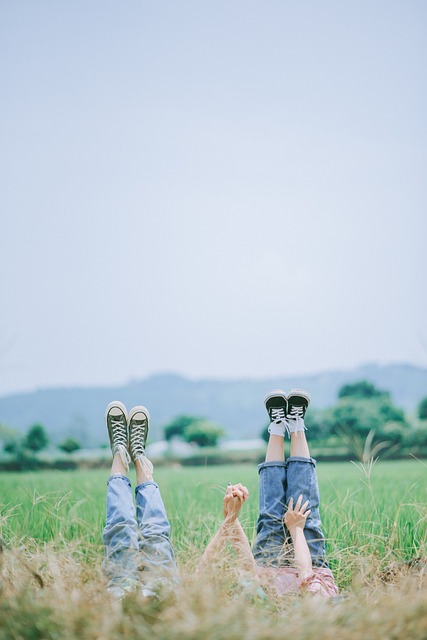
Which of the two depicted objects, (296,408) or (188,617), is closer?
(188,617)

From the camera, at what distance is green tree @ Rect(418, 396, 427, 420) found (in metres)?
7.52

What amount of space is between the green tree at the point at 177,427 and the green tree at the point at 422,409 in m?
3.11

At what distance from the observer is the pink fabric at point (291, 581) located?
8.10ft

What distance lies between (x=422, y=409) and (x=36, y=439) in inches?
179

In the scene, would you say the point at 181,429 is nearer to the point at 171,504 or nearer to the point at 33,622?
the point at 171,504

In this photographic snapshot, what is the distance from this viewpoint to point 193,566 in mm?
2527

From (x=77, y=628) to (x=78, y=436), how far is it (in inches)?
230

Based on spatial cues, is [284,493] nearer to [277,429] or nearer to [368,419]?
[277,429]

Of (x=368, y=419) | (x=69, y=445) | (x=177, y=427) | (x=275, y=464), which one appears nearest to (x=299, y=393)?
(x=275, y=464)

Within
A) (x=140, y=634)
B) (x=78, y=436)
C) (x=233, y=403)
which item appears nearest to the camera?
(x=140, y=634)

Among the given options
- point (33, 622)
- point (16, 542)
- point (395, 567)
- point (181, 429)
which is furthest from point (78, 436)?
point (33, 622)

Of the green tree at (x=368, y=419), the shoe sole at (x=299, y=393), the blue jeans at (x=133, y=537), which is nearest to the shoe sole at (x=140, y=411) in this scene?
the blue jeans at (x=133, y=537)

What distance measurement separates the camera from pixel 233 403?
1297cm

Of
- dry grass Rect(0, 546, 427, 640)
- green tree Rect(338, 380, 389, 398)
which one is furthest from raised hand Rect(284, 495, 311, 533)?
green tree Rect(338, 380, 389, 398)
